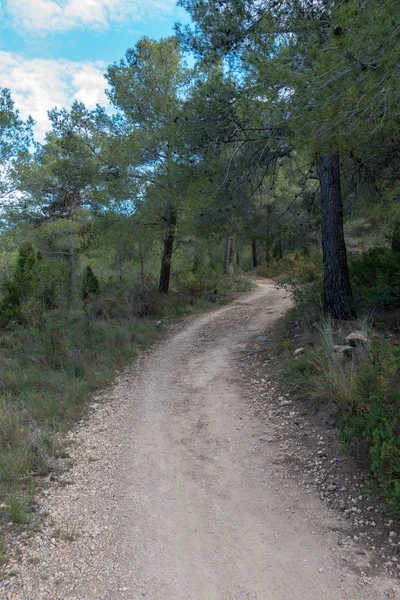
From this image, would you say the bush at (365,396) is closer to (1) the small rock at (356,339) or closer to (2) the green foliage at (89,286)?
(1) the small rock at (356,339)

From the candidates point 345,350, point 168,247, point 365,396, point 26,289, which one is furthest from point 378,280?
point 26,289

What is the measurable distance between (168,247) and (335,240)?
8.22 m

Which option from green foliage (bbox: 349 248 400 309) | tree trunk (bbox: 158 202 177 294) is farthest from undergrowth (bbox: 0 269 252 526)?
green foliage (bbox: 349 248 400 309)

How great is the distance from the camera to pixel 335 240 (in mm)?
7180

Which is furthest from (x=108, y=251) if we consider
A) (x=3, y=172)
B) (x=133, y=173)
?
(x=3, y=172)

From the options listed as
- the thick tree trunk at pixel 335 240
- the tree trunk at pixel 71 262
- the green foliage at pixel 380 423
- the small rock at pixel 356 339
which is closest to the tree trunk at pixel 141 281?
the tree trunk at pixel 71 262

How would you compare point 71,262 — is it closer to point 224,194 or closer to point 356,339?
point 224,194

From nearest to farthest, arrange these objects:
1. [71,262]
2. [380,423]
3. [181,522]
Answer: [181,522] → [380,423] → [71,262]

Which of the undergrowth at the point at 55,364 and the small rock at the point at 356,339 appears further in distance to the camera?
the small rock at the point at 356,339

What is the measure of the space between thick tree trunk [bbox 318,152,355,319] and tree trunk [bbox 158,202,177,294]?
6357mm

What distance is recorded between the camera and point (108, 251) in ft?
47.1

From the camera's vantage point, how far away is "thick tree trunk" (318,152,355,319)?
23.4ft

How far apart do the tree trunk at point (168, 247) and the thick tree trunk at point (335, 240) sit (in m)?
6.36

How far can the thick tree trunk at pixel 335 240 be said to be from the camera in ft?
23.4
